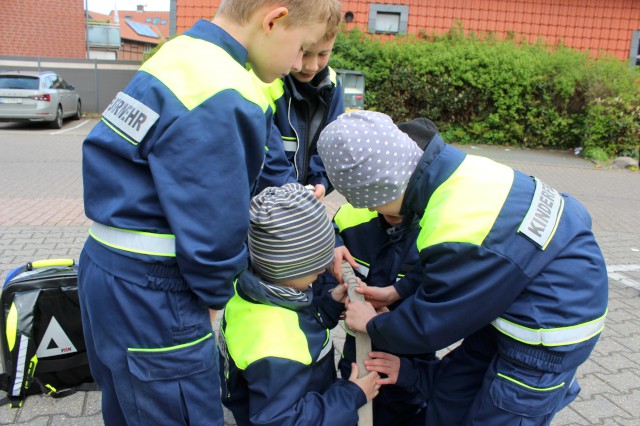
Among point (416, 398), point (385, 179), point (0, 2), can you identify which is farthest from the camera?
point (0, 2)

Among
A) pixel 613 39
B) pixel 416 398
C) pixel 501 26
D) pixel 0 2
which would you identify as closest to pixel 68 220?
pixel 416 398

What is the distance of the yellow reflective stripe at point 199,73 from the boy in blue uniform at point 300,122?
1.09m

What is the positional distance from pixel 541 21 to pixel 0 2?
19.2 m

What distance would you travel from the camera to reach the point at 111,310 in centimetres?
147

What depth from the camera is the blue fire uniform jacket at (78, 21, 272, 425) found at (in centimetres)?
133

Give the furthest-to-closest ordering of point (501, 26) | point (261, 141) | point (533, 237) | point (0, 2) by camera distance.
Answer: point (0, 2), point (501, 26), point (533, 237), point (261, 141)

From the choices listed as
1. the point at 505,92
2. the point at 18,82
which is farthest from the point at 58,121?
the point at 505,92

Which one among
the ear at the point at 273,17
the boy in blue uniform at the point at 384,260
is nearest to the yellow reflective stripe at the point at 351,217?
the boy in blue uniform at the point at 384,260

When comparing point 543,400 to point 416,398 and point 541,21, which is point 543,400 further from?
point 541,21

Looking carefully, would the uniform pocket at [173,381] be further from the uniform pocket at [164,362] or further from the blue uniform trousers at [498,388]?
the blue uniform trousers at [498,388]

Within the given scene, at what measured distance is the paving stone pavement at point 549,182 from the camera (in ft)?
8.70

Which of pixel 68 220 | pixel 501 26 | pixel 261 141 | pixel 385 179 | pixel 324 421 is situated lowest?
pixel 68 220

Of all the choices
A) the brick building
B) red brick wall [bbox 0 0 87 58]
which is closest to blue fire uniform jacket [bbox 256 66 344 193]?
red brick wall [bbox 0 0 87 58]

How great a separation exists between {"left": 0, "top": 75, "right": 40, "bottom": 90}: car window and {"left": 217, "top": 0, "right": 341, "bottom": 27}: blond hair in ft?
44.7
